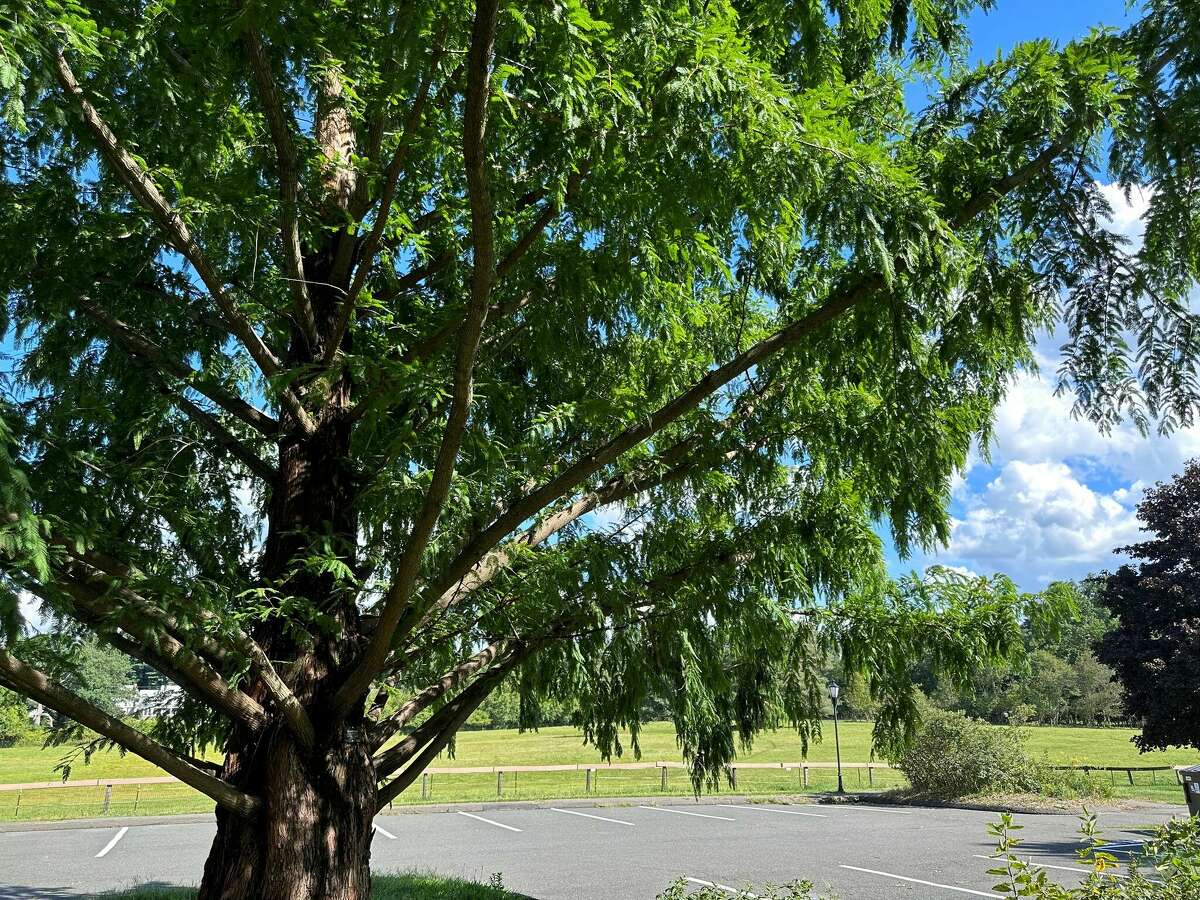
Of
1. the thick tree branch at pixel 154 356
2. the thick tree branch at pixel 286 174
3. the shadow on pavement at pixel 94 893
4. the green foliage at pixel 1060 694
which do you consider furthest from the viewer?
the green foliage at pixel 1060 694

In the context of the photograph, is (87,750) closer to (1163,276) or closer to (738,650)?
(738,650)

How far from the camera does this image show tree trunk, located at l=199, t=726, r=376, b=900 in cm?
389

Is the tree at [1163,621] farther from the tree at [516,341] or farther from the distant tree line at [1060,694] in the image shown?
the distant tree line at [1060,694]

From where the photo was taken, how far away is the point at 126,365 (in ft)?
14.5

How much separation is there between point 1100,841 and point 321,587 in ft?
12.3

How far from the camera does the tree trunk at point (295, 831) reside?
12.8 ft

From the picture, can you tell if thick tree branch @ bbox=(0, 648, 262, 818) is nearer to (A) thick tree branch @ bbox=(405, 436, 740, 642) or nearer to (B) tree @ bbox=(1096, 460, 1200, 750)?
(A) thick tree branch @ bbox=(405, 436, 740, 642)

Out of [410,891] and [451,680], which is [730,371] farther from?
[410,891]

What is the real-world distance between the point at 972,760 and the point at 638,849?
12668 millimetres

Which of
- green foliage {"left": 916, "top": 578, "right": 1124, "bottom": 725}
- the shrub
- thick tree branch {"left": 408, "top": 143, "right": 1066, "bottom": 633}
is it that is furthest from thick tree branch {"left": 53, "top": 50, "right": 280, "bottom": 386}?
green foliage {"left": 916, "top": 578, "right": 1124, "bottom": 725}

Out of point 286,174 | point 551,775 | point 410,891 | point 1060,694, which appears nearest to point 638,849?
point 410,891

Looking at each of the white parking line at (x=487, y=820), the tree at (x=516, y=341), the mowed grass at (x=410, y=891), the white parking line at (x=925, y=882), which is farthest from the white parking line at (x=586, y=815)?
the tree at (x=516, y=341)

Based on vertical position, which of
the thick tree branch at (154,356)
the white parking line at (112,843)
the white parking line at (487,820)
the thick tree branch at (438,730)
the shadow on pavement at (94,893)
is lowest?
the white parking line at (487,820)

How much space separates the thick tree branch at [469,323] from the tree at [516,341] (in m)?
0.02
